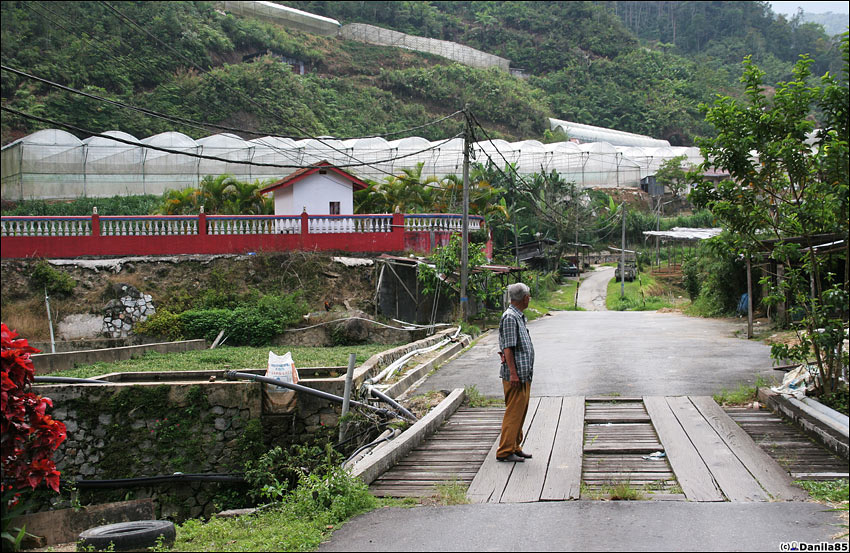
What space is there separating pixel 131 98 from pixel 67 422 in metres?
55.1

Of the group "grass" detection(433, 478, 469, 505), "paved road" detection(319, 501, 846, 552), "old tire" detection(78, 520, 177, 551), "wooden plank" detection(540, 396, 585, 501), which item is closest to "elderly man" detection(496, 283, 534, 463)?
"wooden plank" detection(540, 396, 585, 501)

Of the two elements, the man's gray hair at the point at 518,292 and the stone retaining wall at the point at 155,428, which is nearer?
the man's gray hair at the point at 518,292

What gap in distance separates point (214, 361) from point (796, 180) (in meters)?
11.0

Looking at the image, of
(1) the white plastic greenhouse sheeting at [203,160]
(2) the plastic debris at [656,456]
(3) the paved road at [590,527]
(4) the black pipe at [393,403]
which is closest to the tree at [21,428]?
(3) the paved road at [590,527]

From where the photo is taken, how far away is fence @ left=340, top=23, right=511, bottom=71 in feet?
317

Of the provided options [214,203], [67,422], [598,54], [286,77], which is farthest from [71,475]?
[598,54]

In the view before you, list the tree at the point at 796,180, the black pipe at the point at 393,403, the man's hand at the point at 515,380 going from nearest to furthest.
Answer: the man's hand at the point at 515,380 < the tree at the point at 796,180 < the black pipe at the point at 393,403

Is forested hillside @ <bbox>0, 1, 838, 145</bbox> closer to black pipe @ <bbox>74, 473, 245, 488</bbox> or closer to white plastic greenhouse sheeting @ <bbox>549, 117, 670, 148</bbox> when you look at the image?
white plastic greenhouse sheeting @ <bbox>549, 117, 670, 148</bbox>

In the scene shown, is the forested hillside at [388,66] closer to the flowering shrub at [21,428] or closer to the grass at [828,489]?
the flowering shrub at [21,428]

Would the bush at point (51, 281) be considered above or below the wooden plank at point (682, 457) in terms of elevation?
above

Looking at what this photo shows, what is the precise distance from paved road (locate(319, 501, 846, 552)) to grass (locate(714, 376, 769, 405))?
12.9 ft

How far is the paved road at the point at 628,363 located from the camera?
10773mm

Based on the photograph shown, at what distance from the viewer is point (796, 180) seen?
829 centimetres

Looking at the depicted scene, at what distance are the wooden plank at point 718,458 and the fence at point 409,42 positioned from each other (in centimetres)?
9218
